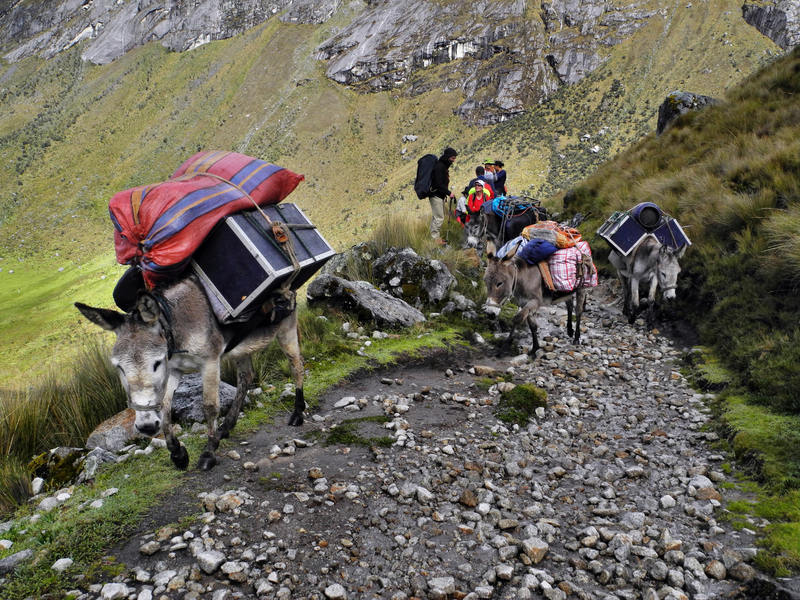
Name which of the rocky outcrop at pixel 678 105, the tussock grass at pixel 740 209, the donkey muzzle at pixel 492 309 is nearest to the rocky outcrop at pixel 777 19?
the rocky outcrop at pixel 678 105

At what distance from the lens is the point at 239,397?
536 cm

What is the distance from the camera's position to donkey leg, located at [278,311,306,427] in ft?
18.1

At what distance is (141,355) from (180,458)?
1256 millimetres

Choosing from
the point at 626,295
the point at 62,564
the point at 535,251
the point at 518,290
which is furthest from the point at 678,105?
the point at 62,564

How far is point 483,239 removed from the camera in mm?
12977

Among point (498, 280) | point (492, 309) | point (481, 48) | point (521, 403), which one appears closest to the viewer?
point (521, 403)

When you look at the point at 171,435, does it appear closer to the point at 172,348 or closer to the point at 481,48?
the point at 172,348

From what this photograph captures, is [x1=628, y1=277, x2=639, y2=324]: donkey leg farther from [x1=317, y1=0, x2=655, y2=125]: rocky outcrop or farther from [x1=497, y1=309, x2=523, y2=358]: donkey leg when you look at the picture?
[x1=317, y1=0, x2=655, y2=125]: rocky outcrop

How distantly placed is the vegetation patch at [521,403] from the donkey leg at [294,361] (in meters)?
2.54

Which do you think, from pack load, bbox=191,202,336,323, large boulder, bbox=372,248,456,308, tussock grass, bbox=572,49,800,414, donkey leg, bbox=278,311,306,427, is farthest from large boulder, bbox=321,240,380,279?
tussock grass, bbox=572,49,800,414

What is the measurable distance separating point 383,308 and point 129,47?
14778 centimetres

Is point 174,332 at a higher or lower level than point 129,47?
lower

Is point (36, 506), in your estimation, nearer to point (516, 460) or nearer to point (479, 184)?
point (516, 460)

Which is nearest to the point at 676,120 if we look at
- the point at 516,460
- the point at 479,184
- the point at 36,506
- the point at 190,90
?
the point at 479,184
